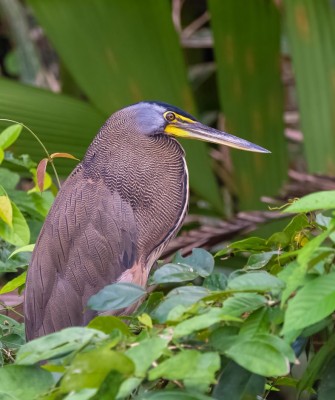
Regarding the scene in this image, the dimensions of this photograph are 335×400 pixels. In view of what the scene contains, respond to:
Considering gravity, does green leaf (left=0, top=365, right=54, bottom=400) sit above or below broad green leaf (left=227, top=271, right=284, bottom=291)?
below

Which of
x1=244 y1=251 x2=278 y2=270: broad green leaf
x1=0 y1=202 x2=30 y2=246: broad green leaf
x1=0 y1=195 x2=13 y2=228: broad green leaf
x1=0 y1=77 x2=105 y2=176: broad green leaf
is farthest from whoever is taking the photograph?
x1=0 y1=77 x2=105 y2=176: broad green leaf

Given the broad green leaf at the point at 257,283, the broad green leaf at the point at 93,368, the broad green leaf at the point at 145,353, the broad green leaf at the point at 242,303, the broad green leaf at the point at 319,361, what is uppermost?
the broad green leaf at the point at 93,368

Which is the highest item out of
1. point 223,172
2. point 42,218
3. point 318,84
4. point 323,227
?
point 323,227

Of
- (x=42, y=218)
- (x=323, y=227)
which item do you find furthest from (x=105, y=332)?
(x=42, y=218)

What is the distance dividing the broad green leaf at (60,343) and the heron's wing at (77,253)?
84 centimetres

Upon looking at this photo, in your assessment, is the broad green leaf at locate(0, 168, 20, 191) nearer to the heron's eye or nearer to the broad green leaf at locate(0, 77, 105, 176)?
the heron's eye

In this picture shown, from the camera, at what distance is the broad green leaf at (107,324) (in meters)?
1.15

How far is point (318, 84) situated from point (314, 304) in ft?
7.32

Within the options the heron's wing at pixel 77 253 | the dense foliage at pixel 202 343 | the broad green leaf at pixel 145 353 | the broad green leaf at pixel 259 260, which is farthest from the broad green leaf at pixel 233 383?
the heron's wing at pixel 77 253

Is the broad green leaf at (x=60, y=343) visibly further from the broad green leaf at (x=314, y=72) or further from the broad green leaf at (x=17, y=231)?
the broad green leaf at (x=314, y=72)

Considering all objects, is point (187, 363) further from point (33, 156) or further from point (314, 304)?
point (33, 156)

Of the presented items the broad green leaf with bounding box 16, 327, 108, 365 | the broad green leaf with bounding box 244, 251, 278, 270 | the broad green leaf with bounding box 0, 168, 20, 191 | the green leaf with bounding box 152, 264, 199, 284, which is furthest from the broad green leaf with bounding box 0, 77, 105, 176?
the broad green leaf with bounding box 16, 327, 108, 365

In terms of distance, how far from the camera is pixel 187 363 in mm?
1015

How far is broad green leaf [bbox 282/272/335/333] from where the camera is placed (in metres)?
1.03
